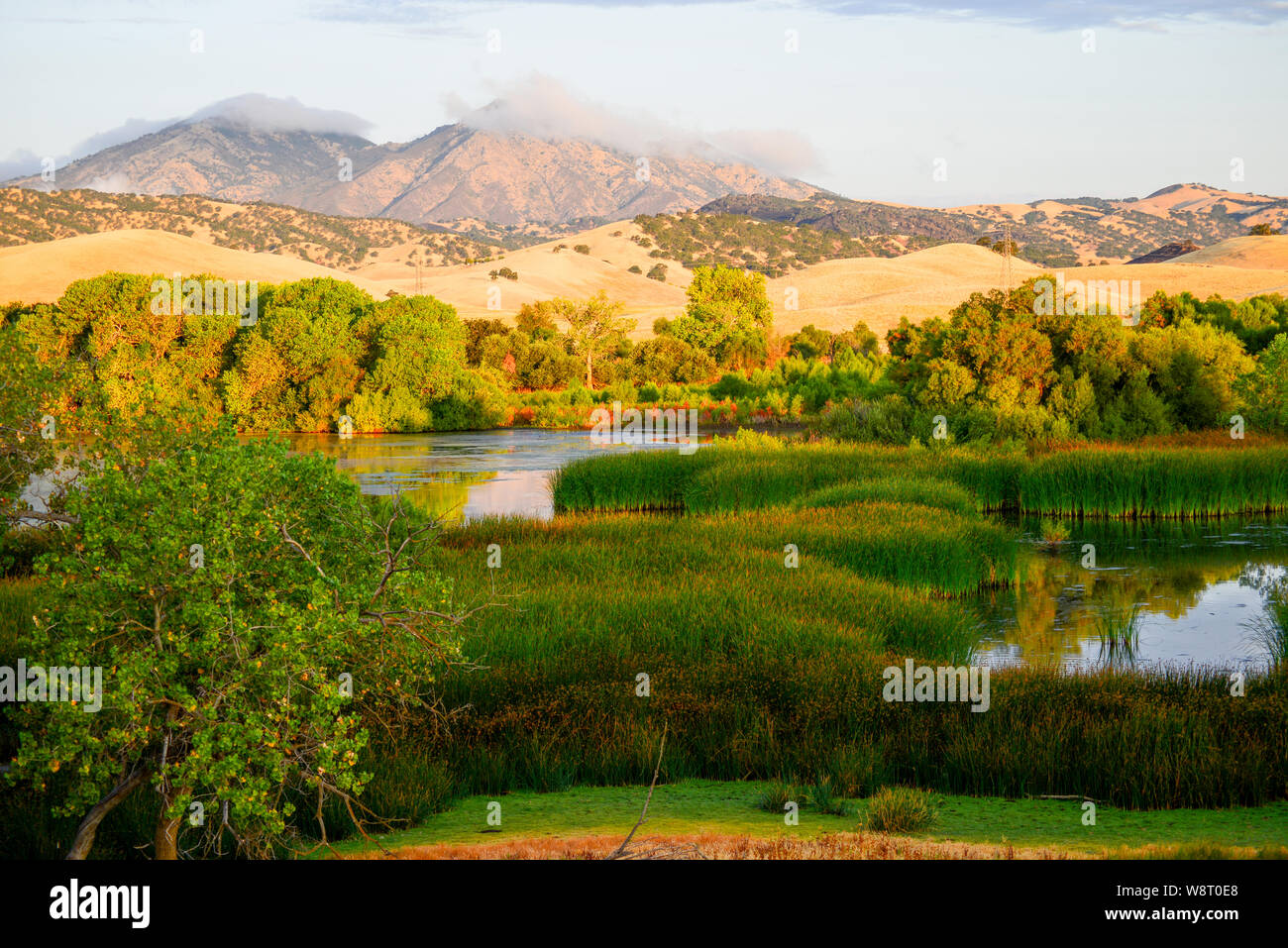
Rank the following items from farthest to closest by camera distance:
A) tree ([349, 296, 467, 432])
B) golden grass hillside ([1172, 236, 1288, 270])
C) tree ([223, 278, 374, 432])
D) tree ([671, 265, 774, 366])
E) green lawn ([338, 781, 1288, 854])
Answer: golden grass hillside ([1172, 236, 1288, 270]), tree ([671, 265, 774, 366]), tree ([349, 296, 467, 432]), tree ([223, 278, 374, 432]), green lawn ([338, 781, 1288, 854])

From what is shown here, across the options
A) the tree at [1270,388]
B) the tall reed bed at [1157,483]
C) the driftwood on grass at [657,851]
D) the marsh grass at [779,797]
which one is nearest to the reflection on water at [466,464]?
the tall reed bed at [1157,483]

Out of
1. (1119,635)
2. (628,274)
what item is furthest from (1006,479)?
(628,274)

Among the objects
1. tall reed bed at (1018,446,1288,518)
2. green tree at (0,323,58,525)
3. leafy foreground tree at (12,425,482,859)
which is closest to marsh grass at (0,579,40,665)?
green tree at (0,323,58,525)

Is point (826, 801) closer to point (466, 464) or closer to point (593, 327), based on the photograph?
point (466, 464)

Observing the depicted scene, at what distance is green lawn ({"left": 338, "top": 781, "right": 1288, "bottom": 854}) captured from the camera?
6.53 m

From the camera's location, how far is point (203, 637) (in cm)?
555

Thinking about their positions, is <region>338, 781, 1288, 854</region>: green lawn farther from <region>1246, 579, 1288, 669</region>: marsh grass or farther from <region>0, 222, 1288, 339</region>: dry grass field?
<region>0, 222, 1288, 339</region>: dry grass field

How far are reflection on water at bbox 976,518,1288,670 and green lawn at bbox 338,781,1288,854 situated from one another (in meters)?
5.69

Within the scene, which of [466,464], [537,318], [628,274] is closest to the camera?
[466,464]

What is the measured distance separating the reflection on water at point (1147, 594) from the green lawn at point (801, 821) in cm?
569

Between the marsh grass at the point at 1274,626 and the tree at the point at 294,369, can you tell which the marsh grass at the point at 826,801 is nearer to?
the marsh grass at the point at 1274,626

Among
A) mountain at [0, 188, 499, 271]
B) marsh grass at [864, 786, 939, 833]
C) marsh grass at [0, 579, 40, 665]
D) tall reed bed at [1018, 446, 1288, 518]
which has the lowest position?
marsh grass at [864, 786, 939, 833]

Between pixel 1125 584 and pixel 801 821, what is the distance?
12453mm
